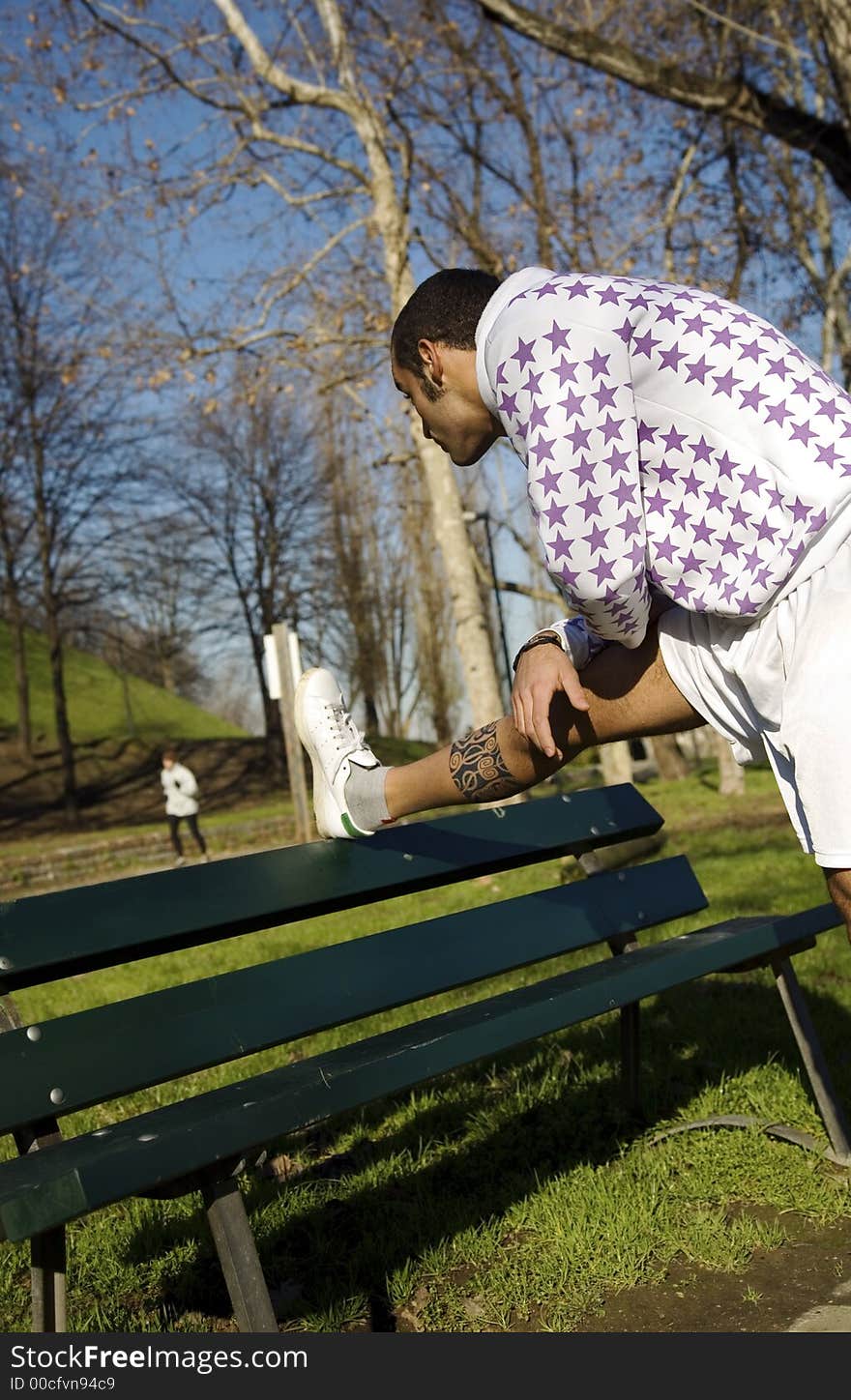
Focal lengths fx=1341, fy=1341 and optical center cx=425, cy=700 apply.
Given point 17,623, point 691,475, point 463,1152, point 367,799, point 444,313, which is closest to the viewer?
point 691,475

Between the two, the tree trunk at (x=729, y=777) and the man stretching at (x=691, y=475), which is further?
the tree trunk at (x=729, y=777)

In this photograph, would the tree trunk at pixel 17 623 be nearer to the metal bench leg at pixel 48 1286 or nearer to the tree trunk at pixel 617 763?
the tree trunk at pixel 617 763

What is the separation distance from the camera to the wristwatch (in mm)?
2729

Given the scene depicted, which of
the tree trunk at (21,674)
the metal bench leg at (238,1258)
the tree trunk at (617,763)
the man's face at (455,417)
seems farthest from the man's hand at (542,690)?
the tree trunk at (21,674)

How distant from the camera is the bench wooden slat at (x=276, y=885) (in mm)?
2322

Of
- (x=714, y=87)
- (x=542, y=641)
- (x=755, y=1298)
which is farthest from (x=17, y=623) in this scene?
(x=755, y=1298)

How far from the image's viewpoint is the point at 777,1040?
14.1ft

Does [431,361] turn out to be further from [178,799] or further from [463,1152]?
[178,799]

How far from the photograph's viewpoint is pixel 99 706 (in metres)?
40.1

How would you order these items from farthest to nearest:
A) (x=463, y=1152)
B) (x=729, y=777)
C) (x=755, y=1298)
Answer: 1. (x=729, y=777)
2. (x=463, y=1152)
3. (x=755, y=1298)

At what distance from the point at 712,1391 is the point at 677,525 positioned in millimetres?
1438

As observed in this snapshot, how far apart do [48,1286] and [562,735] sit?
1.42m

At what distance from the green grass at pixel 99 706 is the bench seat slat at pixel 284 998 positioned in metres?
32.1

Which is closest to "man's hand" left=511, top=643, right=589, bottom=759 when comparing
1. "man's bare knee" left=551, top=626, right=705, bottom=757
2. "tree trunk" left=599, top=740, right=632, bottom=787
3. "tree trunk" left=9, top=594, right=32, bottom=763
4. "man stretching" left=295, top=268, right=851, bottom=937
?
"man stretching" left=295, top=268, right=851, bottom=937
